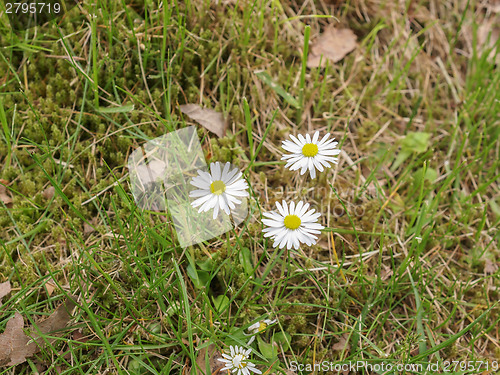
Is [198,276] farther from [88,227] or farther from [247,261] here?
[88,227]

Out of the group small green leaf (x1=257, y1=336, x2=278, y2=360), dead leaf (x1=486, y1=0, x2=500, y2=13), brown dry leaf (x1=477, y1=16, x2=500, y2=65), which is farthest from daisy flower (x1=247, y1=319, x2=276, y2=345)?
dead leaf (x1=486, y1=0, x2=500, y2=13)

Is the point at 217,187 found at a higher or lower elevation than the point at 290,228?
higher

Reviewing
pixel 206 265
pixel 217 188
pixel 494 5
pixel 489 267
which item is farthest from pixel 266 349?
pixel 494 5

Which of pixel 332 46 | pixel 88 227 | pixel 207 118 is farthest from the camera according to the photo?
pixel 332 46

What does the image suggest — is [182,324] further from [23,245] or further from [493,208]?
[493,208]

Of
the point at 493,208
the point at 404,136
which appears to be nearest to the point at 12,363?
the point at 404,136

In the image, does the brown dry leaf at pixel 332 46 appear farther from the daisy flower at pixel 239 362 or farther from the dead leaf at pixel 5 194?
the dead leaf at pixel 5 194

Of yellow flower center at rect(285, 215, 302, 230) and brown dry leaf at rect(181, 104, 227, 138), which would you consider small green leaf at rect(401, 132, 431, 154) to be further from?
yellow flower center at rect(285, 215, 302, 230)
